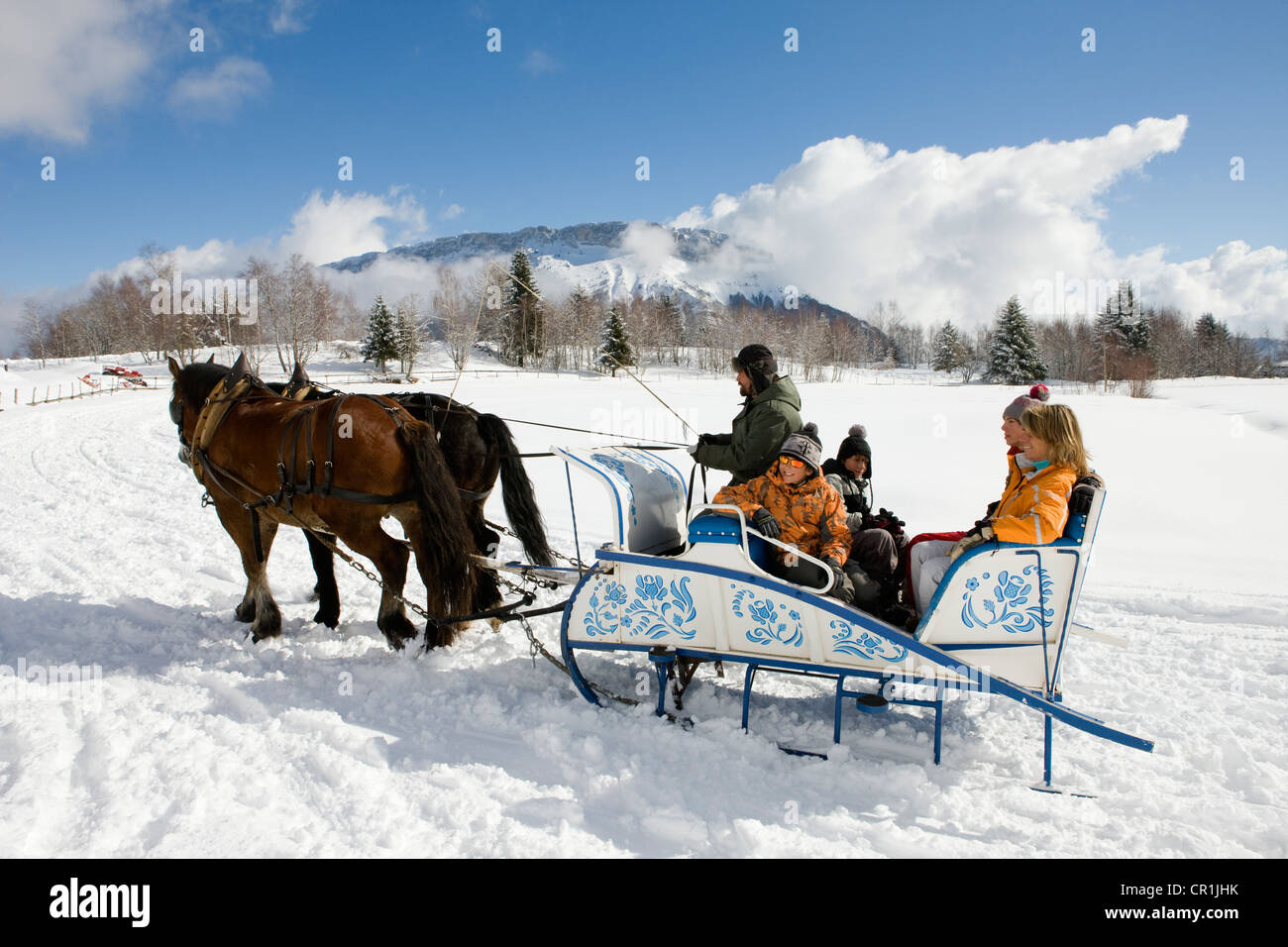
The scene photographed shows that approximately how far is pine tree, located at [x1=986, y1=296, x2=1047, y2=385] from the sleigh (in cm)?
4373

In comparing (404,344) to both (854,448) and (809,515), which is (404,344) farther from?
(809,515)

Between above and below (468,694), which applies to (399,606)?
above

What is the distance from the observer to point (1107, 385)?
3884cm

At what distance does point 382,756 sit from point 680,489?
90.9 inches

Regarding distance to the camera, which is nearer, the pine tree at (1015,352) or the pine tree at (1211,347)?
the pine tree at (1015,352)

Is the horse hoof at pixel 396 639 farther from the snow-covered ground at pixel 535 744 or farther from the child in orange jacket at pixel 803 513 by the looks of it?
the child in orange jacket at pixel 803 513

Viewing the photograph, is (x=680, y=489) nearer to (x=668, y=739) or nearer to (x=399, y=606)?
(x=668, y=739)

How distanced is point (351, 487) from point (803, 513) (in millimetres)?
2912

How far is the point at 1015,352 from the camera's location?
42250 millimetres

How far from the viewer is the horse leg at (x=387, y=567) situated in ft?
15.0

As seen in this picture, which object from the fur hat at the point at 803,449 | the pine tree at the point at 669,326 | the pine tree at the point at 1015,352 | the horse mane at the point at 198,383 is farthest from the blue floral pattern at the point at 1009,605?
the pine tree at the point at 669,326

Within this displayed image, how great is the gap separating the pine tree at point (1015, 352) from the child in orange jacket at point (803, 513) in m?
43.7

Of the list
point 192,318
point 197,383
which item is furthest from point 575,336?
point 197,383
